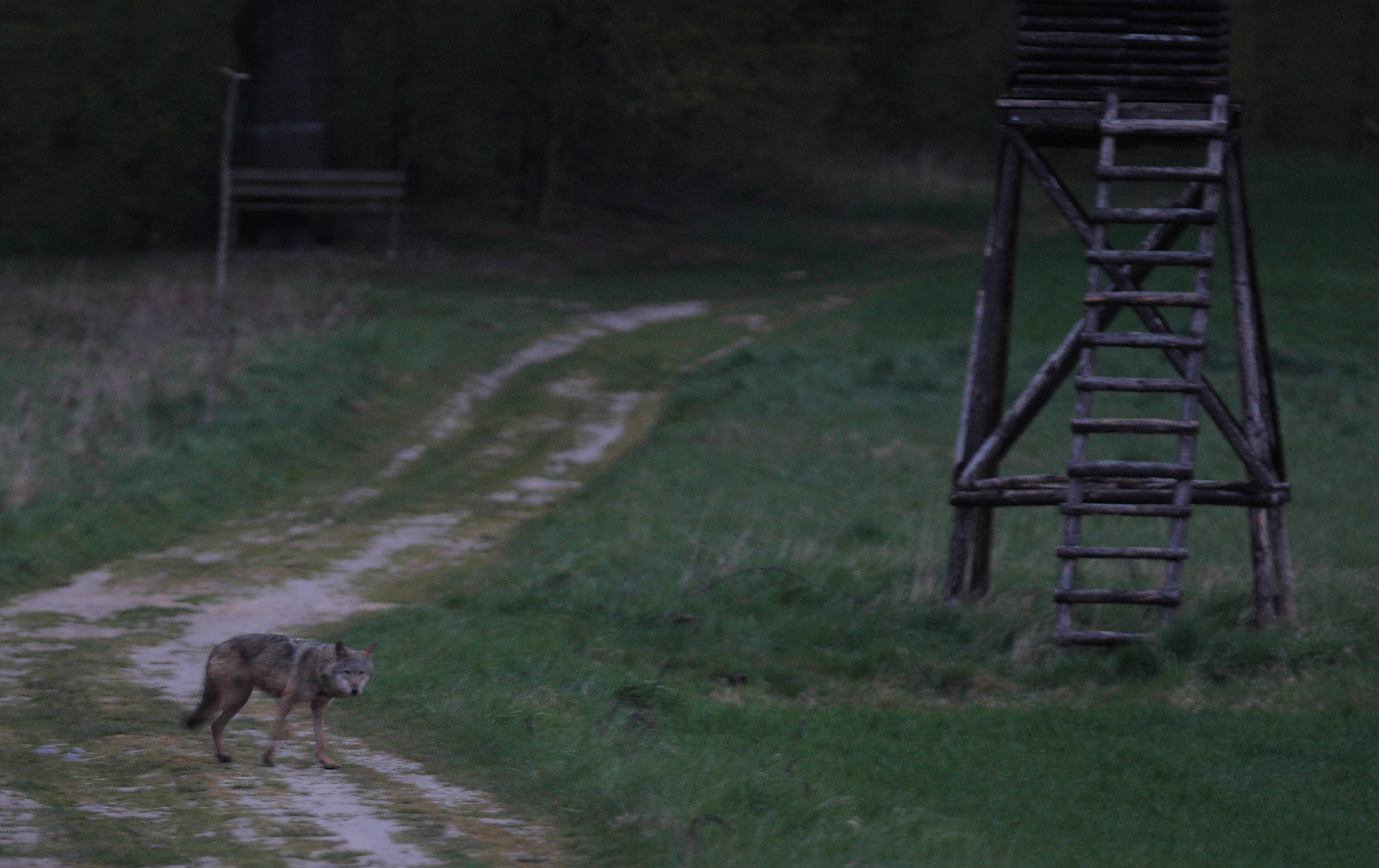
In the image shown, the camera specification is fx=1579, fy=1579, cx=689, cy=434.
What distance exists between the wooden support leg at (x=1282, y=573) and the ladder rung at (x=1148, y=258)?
6.85 feet

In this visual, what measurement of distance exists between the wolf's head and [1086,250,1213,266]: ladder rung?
6.89 m

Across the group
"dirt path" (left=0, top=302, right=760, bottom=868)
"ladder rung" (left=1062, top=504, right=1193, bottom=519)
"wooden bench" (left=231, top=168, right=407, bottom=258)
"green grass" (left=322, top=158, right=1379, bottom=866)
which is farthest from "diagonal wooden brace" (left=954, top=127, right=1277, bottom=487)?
"wooden bench" (left=231, top=168, right=407, bottom=258)

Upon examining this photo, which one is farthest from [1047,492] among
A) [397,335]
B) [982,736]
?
[397,335]

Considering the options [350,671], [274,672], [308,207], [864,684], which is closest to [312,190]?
[308,207]

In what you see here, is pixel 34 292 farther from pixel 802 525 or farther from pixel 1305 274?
pixel 1305 274

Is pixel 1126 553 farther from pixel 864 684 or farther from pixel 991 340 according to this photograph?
pixel 991 340

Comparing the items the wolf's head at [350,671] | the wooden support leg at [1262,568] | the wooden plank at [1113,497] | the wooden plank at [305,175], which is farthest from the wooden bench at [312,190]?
the wolf's head at [350,671]

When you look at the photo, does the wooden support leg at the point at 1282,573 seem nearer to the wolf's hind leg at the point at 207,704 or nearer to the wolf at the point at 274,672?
the wolf at the point at 274,672

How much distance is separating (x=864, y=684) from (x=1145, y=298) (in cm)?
373

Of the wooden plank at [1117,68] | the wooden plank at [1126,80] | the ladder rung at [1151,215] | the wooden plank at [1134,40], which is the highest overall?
the wooden plank at [1134,40]

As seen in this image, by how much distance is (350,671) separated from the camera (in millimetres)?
7984

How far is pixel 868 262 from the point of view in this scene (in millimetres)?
38969

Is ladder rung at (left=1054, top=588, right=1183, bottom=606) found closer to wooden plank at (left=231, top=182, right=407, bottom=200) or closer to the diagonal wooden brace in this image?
the diagonal wooden brace

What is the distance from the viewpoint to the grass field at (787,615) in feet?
27.4
